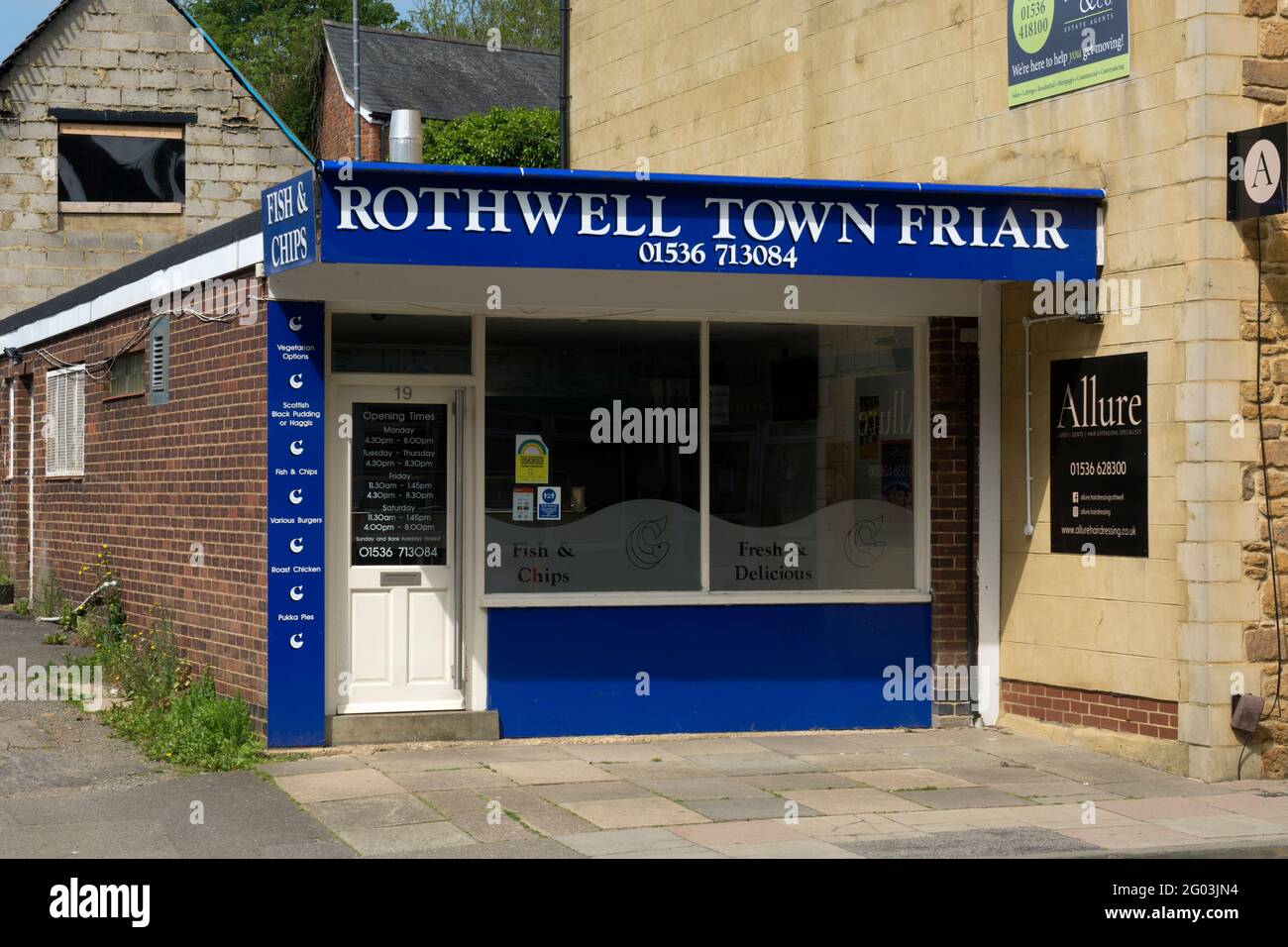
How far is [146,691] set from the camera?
11.9 metres

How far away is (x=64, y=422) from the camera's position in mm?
16375

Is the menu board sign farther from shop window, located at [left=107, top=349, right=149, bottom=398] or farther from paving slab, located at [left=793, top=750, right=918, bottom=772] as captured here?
shop window, located at [left=107, top=349, right=149, bottom=398]

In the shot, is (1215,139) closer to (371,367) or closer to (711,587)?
(711,587)

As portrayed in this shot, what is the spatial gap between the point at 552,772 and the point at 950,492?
12.4ft

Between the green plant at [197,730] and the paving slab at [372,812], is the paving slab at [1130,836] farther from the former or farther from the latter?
the green plant at [197,730]

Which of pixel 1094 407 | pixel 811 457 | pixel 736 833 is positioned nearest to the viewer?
pixel 736 833

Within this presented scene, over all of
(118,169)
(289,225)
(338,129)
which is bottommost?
(289,225)

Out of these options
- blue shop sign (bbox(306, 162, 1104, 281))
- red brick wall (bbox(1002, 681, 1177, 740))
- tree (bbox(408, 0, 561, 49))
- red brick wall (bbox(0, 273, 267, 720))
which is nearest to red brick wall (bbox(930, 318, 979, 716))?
red brick wall (bbox(1002, 681, 1177, 740))

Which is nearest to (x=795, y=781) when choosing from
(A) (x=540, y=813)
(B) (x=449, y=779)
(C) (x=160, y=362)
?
(A) (x=540, y=813)

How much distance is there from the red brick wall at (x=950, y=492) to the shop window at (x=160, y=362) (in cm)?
580

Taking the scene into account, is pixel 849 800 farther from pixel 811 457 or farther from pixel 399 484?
pixel 399 484

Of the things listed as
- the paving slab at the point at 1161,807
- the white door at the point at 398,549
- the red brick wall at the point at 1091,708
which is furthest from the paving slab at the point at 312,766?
the red brick wall at the point at 1091,708

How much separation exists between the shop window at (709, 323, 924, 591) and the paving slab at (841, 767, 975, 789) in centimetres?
192
